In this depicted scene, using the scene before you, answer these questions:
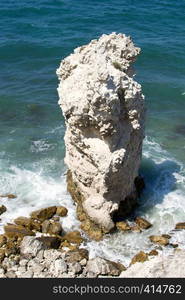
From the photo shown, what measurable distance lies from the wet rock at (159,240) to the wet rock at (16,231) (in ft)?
20.3

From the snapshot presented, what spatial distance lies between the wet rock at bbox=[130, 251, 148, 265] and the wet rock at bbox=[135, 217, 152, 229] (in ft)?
7.61

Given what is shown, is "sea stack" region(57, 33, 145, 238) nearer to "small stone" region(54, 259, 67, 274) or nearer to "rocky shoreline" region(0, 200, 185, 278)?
"rocky shoreline" region(0, 200, 185, 278)

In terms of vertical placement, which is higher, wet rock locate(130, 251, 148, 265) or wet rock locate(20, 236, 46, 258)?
wet rock locate(20, 236, 46, 258)

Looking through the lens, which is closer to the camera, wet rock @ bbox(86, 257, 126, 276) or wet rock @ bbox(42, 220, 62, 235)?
wet rock @ bbox(86, 257, 126, 276)

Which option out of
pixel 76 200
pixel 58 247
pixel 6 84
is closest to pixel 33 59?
pixel 6 84

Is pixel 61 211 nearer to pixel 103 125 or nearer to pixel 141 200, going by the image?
pixel 141 200

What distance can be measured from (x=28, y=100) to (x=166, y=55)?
15.7 m

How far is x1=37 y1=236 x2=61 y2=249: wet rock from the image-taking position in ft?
74.5

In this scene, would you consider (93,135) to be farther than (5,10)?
No

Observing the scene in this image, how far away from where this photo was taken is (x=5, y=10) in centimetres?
5703

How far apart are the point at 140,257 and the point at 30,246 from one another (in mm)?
5335

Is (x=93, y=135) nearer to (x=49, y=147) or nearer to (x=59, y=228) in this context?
(x=59, y=228)

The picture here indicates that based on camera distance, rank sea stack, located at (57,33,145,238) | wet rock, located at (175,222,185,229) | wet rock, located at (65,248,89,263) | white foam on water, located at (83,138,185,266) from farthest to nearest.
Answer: wet rock, located at (175,222,185,229) < white foam on water, located at (83,138,185,266) < wet rock, located at (65,248,89,263) < sea stack, located at (57,33,145,238)

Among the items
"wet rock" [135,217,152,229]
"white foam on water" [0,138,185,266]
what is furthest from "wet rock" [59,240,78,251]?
"wet rock" [135,217,152,229]
